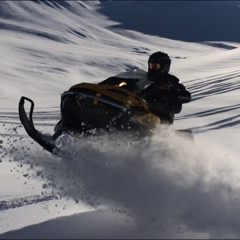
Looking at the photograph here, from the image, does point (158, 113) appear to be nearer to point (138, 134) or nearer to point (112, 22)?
point (138, 134)

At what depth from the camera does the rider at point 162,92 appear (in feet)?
14.3

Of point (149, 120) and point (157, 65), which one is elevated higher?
point (157, 65)

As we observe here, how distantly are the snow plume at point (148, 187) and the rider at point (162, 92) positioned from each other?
0.25 m

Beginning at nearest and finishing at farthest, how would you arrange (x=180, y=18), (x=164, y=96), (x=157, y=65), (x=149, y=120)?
(x=149, y=120) < (x=164, y=96) < (x=157, y=65) < (x=180, y=18)

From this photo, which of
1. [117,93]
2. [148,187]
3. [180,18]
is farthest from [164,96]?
[180,18]

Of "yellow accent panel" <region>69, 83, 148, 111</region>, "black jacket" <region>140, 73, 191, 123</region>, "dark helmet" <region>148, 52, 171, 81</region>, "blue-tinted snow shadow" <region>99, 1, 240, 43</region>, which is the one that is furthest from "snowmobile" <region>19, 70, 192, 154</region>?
"blue-tinted snow shadow" <region>99, 1, 240, 43</region>

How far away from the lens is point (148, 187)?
12.9 ft

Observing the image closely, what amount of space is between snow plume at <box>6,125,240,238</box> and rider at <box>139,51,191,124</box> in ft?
0.83

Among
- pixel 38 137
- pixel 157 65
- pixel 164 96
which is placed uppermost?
pixel 157 65

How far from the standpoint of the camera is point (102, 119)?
13.3 feet

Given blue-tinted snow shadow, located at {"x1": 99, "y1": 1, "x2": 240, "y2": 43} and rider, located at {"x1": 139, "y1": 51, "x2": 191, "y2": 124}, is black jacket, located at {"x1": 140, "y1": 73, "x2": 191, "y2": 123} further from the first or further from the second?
blue-tinted snow shadow, located at {"x1": 99, "y1": 1, "x2": 240, "y2": 43}

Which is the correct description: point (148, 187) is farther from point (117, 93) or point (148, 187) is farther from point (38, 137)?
point (38, 137)

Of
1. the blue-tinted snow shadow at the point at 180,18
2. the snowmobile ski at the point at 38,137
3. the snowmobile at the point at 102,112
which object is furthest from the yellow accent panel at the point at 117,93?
the blue-tinted snow shadow at the point at 180,18

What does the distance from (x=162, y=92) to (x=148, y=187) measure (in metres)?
0.85
